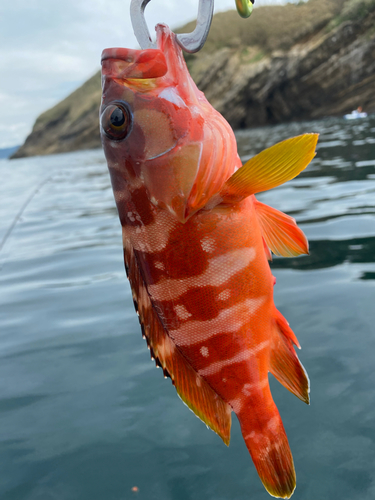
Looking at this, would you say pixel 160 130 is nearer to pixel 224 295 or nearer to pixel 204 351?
pixel 224 295

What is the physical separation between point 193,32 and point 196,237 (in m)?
0.64

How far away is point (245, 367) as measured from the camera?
1.58m

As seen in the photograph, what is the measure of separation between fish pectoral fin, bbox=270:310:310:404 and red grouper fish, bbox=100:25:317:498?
0.16 ft

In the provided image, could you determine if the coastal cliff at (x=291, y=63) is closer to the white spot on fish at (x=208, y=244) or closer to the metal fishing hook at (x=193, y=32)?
the metal fishing hook at (x=193, y=32)

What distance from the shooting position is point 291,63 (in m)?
35.5

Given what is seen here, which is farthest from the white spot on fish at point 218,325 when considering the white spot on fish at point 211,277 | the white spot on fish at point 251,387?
the white spot on fish at point 251,387

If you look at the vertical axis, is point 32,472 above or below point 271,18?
below

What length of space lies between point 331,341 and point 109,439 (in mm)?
1482

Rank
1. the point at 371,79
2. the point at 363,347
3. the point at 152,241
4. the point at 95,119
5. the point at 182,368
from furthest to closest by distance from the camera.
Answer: the point at 95,119 < the point at 371,79 < the point at 363,347 < the point at 182,368 < the point at 152,241

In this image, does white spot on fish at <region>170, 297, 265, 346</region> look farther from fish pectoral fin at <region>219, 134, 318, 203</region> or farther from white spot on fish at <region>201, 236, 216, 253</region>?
fish pectoral fin at <region>219, 134, 318, 203</region>

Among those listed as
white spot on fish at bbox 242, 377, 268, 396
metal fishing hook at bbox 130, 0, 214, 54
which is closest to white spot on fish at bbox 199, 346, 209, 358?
white spot on fish at bbox 242, 377, 268, 396

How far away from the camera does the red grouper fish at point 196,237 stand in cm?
147

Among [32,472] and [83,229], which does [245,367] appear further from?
[83,229]

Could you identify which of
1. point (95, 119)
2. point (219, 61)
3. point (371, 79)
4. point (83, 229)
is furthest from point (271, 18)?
point (83, 229)
